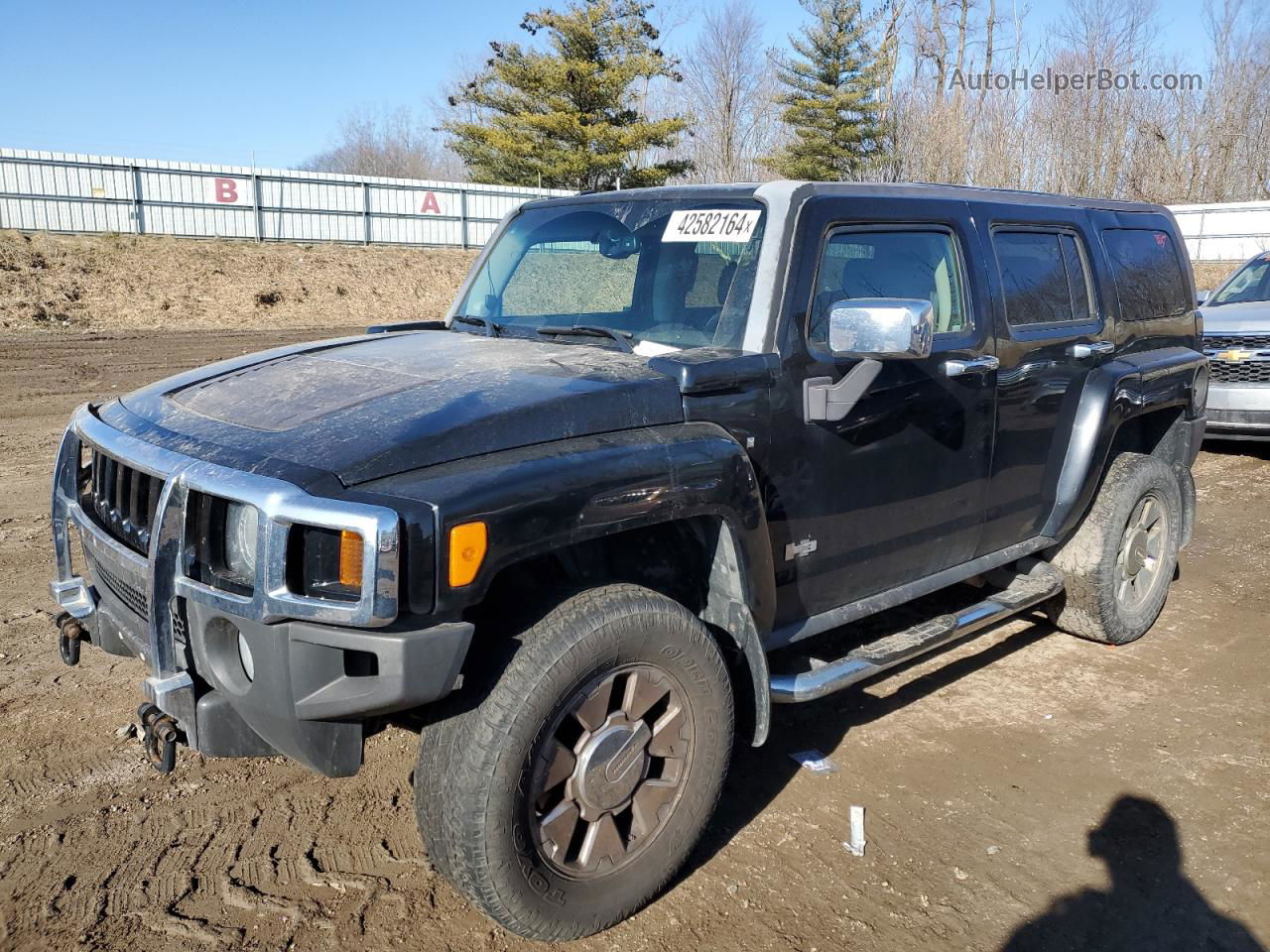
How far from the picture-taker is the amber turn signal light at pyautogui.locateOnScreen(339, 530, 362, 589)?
2.37 meters

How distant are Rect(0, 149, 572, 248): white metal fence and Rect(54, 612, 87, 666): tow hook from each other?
19.5 meters

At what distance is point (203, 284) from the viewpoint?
24.1 m

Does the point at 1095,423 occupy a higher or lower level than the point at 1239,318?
lower

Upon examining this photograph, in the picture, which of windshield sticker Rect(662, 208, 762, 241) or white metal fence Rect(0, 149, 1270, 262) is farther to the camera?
white metal fence Rect(0, 149, 1270, 262)

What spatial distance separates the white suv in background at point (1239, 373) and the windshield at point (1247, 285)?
0.63 m

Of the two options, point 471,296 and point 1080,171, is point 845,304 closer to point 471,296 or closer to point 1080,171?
point 471,296

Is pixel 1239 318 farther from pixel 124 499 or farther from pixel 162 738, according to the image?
pixel 162 738

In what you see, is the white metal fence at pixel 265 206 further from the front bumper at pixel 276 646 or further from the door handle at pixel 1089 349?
the front bumper at pixel 276 646

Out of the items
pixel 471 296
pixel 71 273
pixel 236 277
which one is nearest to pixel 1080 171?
pixel 236 277

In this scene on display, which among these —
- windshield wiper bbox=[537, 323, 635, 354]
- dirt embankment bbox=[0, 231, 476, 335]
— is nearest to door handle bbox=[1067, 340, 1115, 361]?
windshield wiper bbox=[537, 323, 635, 354]

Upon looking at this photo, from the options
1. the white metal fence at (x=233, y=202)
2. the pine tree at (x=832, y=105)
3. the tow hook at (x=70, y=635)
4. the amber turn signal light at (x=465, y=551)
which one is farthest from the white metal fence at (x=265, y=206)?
the amber turn signal light at (x=465, y=551)

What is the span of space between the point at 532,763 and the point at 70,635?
1.67 metres

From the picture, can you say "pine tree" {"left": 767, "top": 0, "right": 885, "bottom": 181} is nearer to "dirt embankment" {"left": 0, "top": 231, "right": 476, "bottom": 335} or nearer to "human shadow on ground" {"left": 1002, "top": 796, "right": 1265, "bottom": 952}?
"dirt embankment" {"left": 0, "top": 231, "right": 476, "bottom": 335}

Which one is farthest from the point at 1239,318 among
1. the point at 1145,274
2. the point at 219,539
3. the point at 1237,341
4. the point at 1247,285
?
the point at 219,539
